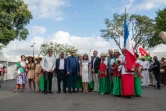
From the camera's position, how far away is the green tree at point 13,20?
29828 millimetres

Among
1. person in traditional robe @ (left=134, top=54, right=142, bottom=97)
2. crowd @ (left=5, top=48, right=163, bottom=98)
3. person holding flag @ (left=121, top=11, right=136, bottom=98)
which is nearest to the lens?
person holding flag @ (left=121, top=11, right=136, bottom=98)

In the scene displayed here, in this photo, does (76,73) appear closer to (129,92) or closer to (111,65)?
(111,65)

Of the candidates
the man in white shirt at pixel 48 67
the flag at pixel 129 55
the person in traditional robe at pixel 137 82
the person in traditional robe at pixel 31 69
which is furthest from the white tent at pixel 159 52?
the flag at pixel 129 55

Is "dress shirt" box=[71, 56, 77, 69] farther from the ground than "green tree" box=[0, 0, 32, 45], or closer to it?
closer to it

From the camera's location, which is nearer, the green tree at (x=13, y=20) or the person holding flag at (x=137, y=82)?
the person holding flag at (x=137, y=82)

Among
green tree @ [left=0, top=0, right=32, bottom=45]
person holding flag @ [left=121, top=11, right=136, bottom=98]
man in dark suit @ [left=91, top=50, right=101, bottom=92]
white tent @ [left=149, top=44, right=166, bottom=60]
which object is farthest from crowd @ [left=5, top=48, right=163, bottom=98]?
green tree @ [left=0, top=0, right=32, bottom=45]

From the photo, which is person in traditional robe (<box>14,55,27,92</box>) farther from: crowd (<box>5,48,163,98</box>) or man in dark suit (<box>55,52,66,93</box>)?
man in dark suit (<box>55,52,66,93</box>)

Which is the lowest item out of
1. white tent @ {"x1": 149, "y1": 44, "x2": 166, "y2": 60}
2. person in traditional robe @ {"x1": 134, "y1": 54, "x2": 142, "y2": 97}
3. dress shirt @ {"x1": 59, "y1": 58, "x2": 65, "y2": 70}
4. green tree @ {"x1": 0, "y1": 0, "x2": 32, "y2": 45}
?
person in traditional robe @ {"x1": 134, "y1": 54, "x2": 142, "y2": 97}

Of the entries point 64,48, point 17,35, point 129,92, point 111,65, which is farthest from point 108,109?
point 64,48

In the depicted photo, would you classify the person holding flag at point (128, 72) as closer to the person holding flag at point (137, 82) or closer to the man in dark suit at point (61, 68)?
the person holding flag at point (137, 82)

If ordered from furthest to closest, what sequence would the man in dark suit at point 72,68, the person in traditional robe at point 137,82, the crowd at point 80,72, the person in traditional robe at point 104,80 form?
the man in dark suit at point 72,68 → the person in traditional robe at point 104,80 → the crowd at point 80,72 → the person in traditional robe at point 137,82

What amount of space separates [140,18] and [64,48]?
30.4 metres

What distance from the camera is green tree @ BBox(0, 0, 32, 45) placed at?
2983 centimetres

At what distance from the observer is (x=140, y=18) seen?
5062 cm
